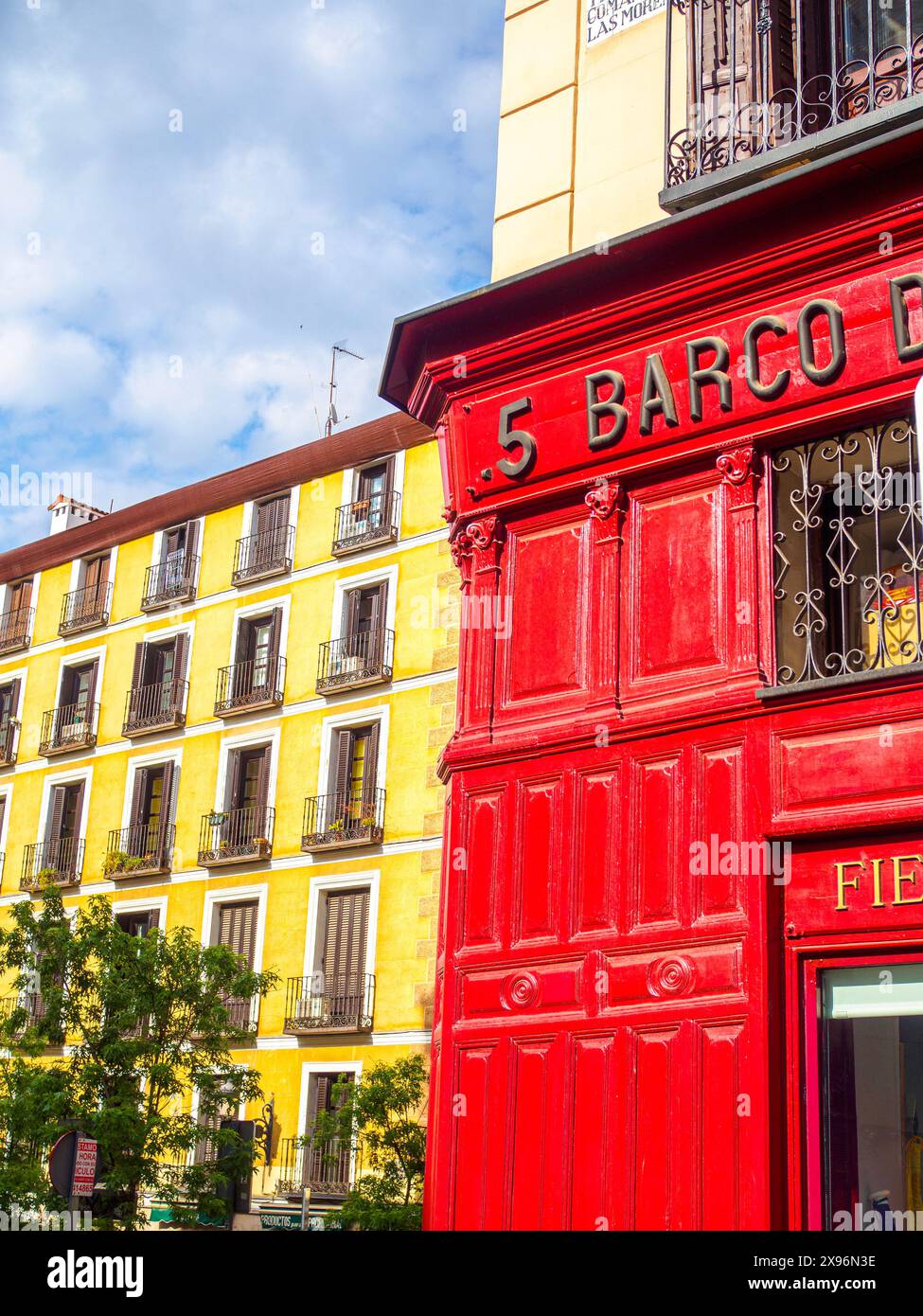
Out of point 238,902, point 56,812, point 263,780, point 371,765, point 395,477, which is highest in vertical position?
point 395,477

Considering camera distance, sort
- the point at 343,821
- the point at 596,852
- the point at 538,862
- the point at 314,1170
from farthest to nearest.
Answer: the point at 343,821
the point at 314,1170
the point at 538,862
the point at 596,852

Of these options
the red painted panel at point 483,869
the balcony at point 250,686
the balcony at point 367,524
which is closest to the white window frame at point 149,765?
the balcony at point 250,686

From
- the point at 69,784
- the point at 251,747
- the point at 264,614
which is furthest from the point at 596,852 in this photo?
the point at 69,784

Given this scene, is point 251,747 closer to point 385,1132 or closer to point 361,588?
point 361,588

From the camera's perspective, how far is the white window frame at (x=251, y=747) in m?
32.2

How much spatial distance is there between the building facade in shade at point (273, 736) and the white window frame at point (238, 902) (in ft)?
0.16

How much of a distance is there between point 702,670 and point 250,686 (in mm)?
24174

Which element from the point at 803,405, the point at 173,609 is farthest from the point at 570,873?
the point at 173,609

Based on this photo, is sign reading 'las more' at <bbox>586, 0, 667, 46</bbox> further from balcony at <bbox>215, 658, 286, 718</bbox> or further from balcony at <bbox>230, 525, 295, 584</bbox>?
balcony at <bbox>230, 525, 295, 584</bbox>

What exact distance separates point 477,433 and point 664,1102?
206 inches

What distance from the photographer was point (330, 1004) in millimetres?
28969

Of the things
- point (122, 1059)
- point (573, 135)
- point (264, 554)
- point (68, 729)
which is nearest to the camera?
point (573, 135)
